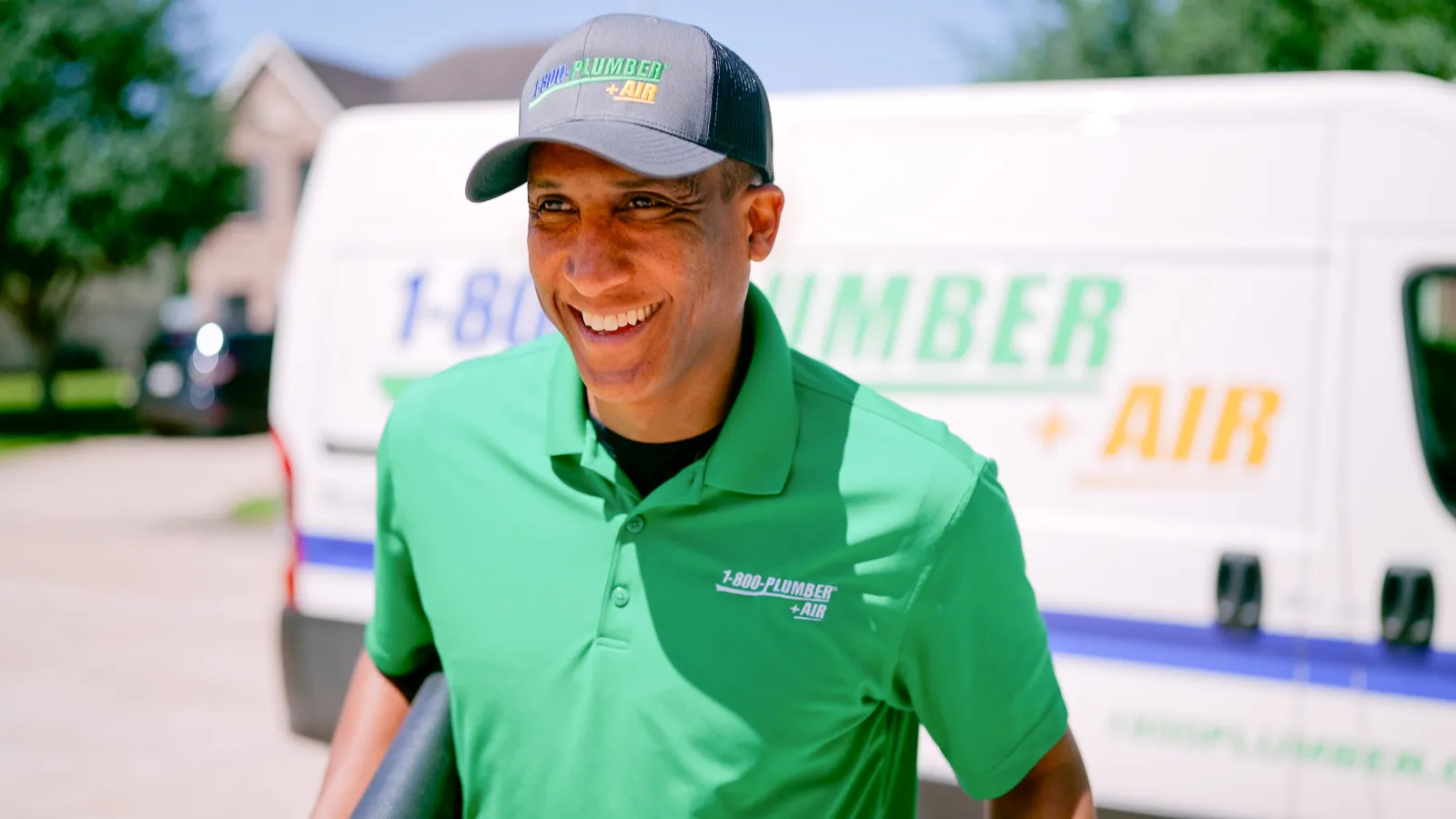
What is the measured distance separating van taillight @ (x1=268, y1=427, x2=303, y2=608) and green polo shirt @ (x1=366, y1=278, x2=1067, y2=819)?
264cm

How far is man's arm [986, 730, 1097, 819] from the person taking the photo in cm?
144

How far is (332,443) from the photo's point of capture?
3.96 metres

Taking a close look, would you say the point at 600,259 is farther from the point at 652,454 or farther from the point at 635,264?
the point at 652,454

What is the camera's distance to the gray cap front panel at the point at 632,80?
1375 millimetres

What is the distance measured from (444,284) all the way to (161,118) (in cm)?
1722

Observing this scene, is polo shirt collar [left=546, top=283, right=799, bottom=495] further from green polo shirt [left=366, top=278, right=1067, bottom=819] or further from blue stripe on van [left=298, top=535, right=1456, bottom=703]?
blue stripe on van [left=298, top=535, right=1456, bottom=703]

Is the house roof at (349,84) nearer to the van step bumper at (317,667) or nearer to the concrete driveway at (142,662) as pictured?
the concrete driveway at (142,662)

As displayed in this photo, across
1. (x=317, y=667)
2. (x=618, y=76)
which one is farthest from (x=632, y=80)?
(x=317, y=667)

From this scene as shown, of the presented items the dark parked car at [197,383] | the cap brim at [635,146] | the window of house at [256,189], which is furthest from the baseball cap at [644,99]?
the window of house at [256,189]

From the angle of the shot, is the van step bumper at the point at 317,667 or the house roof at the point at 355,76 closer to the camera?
the van step bumper at the point at 317,667

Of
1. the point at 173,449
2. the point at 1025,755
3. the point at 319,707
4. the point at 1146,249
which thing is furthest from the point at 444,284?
the point at 173,449

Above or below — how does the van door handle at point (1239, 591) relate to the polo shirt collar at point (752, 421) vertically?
below

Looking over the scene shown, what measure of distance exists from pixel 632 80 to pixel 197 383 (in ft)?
A: 53.2

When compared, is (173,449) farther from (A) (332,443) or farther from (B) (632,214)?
(B) (632,214)
